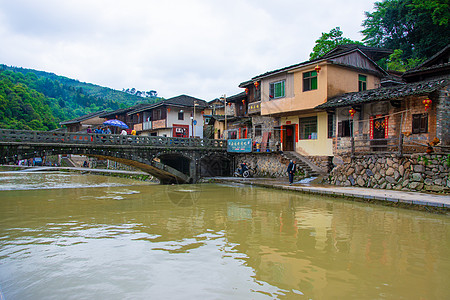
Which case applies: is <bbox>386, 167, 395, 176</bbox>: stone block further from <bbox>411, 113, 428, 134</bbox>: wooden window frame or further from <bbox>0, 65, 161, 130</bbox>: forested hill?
<bbox>0, 65, 161, 130</bbox>: forested hill

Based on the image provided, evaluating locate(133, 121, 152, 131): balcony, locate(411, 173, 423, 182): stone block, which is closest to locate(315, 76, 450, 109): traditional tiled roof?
locate(411, 173, 423, 182): stone block

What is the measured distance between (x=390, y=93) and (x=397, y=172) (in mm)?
4260

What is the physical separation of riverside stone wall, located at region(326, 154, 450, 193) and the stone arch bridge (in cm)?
1234

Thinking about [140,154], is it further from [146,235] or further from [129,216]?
[146,235]

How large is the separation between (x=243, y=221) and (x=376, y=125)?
12444mm

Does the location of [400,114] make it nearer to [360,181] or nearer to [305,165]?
[360,181]

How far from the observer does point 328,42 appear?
113ft

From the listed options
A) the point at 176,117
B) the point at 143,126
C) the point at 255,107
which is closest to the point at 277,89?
the point at 255,107

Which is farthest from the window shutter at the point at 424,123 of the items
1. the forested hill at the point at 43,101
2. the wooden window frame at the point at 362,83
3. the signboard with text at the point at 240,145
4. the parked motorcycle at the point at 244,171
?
the forested hill at the point at 43,101

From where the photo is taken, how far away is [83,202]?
15.7 metres

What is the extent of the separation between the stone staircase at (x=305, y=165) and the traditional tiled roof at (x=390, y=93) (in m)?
4.01

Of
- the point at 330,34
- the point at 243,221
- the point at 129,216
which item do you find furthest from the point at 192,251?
the point at 330,34

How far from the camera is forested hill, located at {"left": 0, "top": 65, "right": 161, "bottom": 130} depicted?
62.7m

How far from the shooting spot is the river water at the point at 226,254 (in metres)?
5.57
